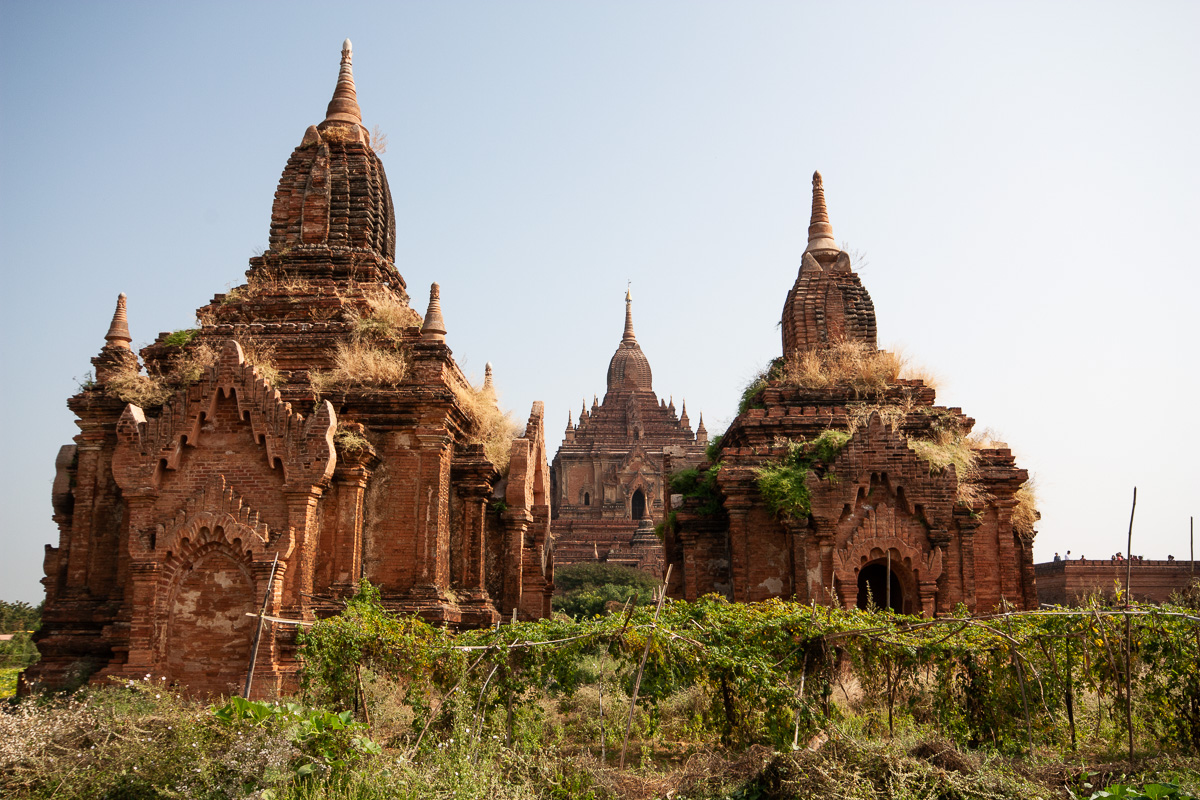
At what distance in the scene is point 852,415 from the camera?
17969mm

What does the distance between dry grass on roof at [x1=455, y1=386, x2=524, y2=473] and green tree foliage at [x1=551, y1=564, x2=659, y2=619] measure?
2478 cm

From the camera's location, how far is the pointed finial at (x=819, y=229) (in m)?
22.1

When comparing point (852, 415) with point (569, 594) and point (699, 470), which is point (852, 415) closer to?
point (699, 470)

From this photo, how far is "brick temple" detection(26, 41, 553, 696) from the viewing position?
46.0 ft

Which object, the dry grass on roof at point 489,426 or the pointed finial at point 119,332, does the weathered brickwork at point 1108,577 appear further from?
the pointed finial at point 119,332

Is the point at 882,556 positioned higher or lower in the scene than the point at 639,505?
lower

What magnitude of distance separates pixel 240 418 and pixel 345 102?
8.13m

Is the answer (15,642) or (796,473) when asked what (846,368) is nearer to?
(796,473)

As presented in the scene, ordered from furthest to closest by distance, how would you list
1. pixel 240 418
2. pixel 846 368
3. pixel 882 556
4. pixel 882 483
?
pixel 846 368 → pixel 882 483 → pixel 882 556 → pixel 240 418

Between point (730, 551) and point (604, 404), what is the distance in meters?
41.0

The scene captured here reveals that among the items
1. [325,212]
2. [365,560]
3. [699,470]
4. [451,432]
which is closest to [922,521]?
[699,470]

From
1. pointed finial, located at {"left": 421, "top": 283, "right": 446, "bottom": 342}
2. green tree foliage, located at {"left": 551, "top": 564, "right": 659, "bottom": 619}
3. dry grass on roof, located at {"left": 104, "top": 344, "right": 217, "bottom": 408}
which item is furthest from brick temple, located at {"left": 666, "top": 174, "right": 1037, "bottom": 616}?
green tree foliage, located at {"left": 551, "top": 564, "right": 659, "bottom": 619}

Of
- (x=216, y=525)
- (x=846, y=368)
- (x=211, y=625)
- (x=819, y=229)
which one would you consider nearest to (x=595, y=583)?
(x=819, y=229)

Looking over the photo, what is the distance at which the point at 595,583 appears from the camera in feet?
152
